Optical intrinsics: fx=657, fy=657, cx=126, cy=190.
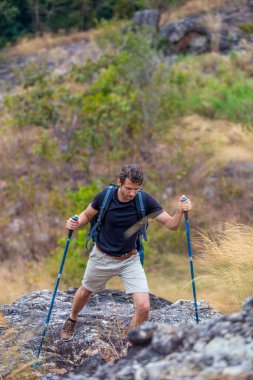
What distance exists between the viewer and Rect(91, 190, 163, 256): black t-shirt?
16.0ft

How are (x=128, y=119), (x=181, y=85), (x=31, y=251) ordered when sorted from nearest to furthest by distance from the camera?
1. (x=31, y=251)
2. (x=128, y=119)
3. (x=181, y=85)

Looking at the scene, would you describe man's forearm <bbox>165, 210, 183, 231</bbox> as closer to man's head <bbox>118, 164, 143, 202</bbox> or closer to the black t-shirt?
the black t-shirt

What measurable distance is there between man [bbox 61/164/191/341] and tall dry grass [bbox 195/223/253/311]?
75 cm

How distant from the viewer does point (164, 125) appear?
15648 mm

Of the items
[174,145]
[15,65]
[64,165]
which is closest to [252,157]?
[174,145]

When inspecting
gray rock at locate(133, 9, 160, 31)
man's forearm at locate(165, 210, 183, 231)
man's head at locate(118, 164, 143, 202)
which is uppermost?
gray rock at locate(133, 9, 160, 31)

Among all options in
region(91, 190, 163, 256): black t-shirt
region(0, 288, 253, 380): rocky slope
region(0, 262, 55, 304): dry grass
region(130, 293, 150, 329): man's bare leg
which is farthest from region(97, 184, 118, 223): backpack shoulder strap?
region(0, 262, 55, 304): dry grass

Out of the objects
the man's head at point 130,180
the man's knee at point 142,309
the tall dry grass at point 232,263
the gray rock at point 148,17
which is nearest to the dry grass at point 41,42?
the gray rock at point 148,17

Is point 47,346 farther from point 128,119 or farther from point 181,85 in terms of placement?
point 181,85

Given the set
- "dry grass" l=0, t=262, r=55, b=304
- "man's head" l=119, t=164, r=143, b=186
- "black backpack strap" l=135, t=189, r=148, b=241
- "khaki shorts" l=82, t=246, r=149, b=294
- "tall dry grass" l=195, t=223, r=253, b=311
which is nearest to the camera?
"man's head" l=119, t=164, r=143, b=186

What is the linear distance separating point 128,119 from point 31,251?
160 inches

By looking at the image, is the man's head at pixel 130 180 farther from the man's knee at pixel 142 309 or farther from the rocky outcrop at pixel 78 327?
the rocky outcrop at pixel 78 327

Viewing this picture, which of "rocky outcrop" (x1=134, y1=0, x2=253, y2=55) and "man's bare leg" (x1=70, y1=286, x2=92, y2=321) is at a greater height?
"rocky outcrop" (x1=134, y1=0, x2=253, y2=55)

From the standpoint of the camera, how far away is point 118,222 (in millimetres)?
4875
